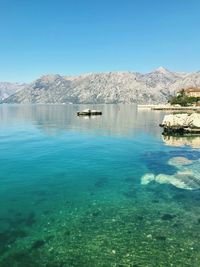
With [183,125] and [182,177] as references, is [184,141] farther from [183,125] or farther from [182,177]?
[182,177]

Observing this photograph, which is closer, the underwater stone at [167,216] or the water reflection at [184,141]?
the underwater stone at [167,216]

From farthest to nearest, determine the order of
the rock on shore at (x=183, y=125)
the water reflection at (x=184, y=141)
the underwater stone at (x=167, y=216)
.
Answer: the rock on shore at (x=183, y=125), the water reflection at (x=184, y=141), the underwater stone at (x=167, y=216)

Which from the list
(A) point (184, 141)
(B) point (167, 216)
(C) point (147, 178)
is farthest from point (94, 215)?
(A) point (184, 141)

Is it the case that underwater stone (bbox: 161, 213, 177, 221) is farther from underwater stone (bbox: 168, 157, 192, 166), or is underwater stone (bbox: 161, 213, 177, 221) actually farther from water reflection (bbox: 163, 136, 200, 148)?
water reflection (bbox: 163, 136, 200, 148)

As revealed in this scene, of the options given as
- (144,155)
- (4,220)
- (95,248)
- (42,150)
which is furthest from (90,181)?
(42,150)

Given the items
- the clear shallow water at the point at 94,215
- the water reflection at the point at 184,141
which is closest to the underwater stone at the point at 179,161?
the clear shallow water at the point at 94,215

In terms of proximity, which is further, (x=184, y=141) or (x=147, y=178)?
(x=184, y=141)

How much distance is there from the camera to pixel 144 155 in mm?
57531

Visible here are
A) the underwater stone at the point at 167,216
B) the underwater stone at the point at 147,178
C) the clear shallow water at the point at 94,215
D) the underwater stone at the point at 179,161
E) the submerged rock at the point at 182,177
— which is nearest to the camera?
the clear shallow water at the point at 94,215

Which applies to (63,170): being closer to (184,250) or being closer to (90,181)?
(90,181)

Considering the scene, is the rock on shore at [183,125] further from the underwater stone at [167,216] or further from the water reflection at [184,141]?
the underwater stone at [167,216]

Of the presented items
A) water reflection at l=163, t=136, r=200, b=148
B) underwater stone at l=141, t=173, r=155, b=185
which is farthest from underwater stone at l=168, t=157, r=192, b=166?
water reflection at l=163, t=136, r=200, b=148

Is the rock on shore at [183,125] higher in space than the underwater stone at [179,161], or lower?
higher

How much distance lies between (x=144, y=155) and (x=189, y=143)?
20.9 m
